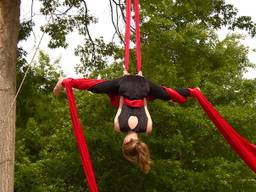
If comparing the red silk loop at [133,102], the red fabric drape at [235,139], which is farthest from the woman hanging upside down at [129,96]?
the red fabric drape at [235,139]

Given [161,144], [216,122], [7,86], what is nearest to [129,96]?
[216,122]

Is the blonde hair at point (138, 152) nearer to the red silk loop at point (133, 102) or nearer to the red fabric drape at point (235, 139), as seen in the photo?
the red silk loop at point (133, 102)

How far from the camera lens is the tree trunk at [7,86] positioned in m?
4.44

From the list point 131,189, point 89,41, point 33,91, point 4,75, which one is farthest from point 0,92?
point 131,189

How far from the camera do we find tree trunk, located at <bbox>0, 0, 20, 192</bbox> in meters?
4.44

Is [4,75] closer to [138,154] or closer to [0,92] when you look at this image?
[0,92]

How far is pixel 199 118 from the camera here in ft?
28.9

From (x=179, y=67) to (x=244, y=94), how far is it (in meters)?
2.62

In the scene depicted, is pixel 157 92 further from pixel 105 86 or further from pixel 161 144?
pixel 161 144

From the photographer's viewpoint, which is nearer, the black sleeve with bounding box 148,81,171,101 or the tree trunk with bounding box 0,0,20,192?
the black sleeve with bounding box 148,81,171,101

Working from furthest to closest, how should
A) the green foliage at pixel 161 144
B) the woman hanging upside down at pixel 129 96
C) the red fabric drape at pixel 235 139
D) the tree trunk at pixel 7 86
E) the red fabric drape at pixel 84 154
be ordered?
the green foliage at pixel 161 144 → the tree trunk at pixel 7 86 → the red fabric drape at pixel 235 139 → the red fabric drape at pixel 84 154 → the woman hanging upside down at pixel 129 96

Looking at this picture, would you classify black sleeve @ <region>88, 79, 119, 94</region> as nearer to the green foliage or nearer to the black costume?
the black costume

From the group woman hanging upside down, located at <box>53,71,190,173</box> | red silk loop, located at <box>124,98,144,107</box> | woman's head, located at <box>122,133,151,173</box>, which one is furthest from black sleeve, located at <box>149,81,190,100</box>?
woman's head, located at <box>122,133,151,173</box>

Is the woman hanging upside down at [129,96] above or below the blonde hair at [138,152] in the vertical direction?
above
